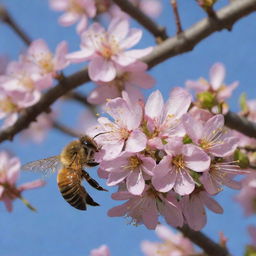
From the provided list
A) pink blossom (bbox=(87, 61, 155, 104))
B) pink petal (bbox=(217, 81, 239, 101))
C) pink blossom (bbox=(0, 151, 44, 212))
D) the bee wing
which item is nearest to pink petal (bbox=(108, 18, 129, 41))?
pink blossom (bbox=(87, 61, 155, 104))

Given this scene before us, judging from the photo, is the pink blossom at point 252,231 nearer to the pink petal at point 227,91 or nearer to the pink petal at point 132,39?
the pink petal at point 227,91

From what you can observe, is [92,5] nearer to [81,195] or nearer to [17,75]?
[17,75]

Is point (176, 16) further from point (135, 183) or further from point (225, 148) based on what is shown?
point (135, 183)

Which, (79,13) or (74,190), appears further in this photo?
(79,13)

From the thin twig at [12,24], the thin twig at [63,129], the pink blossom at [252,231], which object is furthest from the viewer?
the thin twig at [63,129]

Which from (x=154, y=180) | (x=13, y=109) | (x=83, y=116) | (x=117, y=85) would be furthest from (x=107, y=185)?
(x=83, y=116)

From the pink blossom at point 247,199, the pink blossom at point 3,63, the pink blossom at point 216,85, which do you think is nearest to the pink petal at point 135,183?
the pink blossom at point 216,85

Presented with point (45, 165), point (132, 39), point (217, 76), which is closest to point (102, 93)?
point (132, 39)
